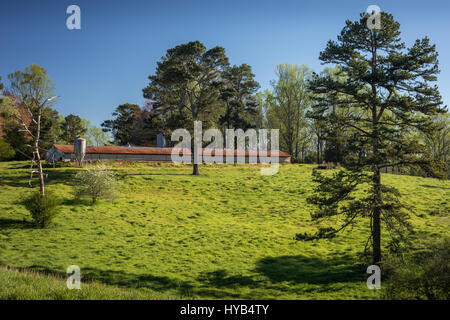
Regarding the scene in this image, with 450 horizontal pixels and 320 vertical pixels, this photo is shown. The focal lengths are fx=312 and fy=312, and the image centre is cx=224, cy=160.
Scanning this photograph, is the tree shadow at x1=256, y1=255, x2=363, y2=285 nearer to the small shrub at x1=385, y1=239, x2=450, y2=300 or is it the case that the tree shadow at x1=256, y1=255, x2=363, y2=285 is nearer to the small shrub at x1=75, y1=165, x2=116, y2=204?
the small shrub at x1=385, y1=239, x2=450, y2=300

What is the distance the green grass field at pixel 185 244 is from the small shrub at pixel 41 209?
710 millimetres

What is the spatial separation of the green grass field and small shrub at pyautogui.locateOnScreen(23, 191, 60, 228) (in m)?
0.71

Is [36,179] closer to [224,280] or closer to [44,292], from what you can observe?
[44,292]

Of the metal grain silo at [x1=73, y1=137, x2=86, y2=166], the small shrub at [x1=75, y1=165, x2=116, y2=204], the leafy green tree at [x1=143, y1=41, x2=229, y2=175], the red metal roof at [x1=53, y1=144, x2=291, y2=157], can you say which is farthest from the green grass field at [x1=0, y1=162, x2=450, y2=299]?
the leafy green tree at [x1=143, y1=41, x2=229, y2=175]

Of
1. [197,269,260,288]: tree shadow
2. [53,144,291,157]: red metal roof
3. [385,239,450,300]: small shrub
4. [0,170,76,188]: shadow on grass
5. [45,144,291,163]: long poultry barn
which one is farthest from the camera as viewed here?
[53,144,291,157]: red metal roof

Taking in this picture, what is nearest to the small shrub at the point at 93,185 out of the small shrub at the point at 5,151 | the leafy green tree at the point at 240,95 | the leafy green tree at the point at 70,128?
the small shrub at the point at 5,151

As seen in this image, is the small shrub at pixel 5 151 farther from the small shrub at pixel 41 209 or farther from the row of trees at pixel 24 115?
the small shrub at pixel 41 209

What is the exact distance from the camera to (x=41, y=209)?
19.3m

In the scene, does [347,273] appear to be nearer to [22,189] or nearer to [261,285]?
[261,285]

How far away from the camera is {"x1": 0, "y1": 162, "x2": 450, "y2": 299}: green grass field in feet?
40.4

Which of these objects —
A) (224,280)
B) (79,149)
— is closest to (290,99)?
(79,149)
